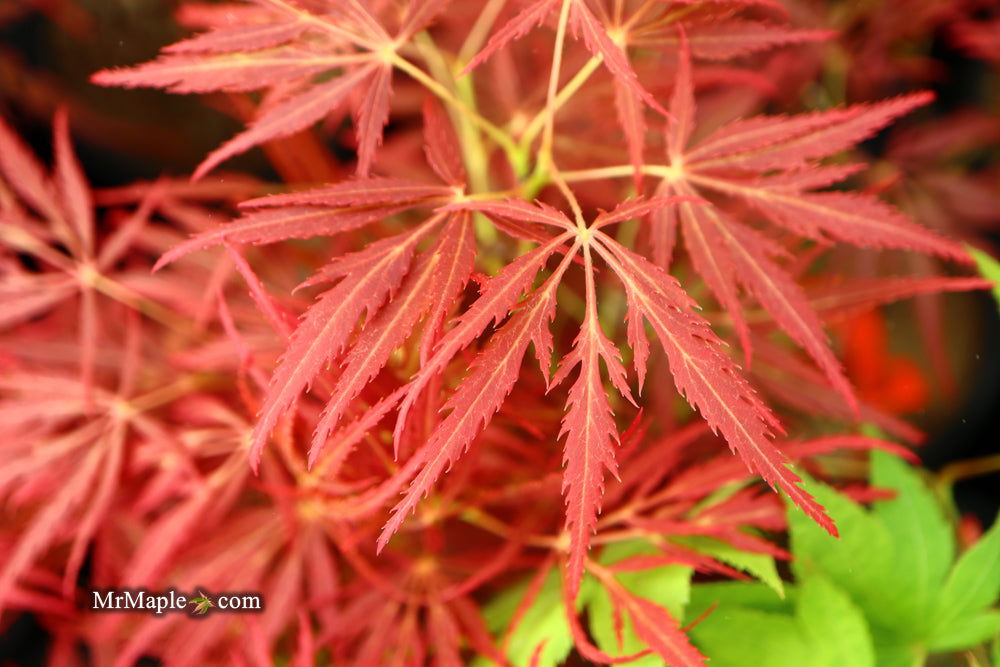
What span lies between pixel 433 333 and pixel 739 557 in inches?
11.0

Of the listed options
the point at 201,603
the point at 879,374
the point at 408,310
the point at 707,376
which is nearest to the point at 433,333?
the point at 408,310

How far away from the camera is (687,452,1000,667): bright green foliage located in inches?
20.9

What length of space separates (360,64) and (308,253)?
307mm

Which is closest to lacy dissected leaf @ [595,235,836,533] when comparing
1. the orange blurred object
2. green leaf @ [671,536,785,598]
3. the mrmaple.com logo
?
green leaf @ [671,536,785,598]

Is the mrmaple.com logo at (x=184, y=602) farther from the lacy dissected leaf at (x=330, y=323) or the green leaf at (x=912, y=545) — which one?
the green leaf at (x=912, y=545)

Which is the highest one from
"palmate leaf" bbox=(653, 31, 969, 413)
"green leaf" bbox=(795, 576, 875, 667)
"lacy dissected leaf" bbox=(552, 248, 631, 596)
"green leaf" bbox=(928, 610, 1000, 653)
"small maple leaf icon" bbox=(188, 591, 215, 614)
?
"palmate leaf" bbox=(653, 31, 969, 413)

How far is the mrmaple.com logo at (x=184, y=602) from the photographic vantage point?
612mm

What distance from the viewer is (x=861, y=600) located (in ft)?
1.89

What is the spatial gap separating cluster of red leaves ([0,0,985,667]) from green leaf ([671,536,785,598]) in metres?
0.01

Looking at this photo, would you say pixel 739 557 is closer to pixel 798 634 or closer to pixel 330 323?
pixel 798 634

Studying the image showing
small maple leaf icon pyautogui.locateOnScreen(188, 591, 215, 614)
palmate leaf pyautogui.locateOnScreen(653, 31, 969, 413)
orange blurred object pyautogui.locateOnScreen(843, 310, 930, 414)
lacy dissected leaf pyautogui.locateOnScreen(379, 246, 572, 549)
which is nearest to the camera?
lacy dissected leaf pyautogui.locateOnScreen(379, 246, 572, 549)

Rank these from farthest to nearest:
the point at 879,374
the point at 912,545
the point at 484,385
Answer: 1. the point at 879,374
2. the point at 912,545
3. the point at 484,385

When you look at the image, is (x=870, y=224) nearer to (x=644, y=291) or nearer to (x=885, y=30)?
(x=644, y=291)

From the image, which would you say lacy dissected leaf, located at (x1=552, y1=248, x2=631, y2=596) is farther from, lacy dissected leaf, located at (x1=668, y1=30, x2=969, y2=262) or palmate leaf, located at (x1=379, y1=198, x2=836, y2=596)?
lacy dissected leaf, located at (x1=668, y1=30, x2=969, y2=262)
